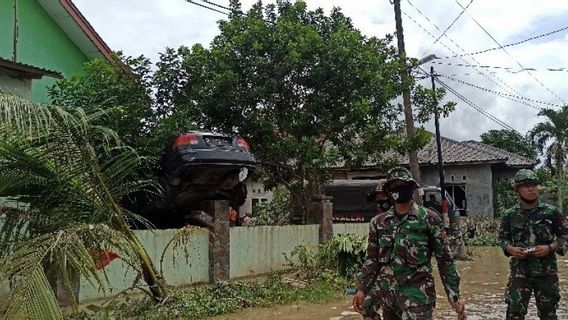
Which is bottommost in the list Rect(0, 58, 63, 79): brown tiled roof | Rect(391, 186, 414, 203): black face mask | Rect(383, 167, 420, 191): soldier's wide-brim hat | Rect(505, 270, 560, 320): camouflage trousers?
Rect(505, 270, 560, 320): camouflage trousers

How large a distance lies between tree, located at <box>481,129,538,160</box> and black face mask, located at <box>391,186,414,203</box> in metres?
49.3

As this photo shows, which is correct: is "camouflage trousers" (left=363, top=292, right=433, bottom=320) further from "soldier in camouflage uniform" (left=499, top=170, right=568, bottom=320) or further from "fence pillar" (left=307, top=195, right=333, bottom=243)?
"fence pillar" (left=307, top=195, right=333, bottom=243)

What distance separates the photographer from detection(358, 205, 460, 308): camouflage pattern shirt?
3.99 m

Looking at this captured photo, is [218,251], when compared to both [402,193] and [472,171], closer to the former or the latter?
[402,193]

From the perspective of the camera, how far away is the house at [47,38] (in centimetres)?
1171

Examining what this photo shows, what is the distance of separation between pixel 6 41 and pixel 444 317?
377 inches

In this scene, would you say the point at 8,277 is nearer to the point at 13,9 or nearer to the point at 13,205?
the point at 13,205

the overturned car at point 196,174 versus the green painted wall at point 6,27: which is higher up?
the green painted wall at point 6,27

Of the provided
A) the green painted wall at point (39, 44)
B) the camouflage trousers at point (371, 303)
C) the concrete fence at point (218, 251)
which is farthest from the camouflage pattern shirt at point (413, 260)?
the green painted wall at point (39, 44)

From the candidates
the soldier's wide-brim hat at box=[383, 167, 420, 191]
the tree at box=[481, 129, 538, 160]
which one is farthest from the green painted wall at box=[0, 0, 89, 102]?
the tree at box=[481, 129, 538, 160]

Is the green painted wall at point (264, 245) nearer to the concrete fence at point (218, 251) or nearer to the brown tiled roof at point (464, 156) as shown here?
the concrete fence at point (218, 251)

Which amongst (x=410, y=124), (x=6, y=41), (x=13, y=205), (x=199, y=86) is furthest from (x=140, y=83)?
(x=410, y=124)

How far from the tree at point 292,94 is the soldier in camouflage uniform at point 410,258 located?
23.9ft

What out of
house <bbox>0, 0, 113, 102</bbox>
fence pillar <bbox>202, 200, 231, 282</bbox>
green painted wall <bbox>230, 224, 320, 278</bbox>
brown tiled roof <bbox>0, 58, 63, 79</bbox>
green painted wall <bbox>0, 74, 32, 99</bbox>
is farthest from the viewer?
house <bbox>0, 0, 113, 102</bbox>
